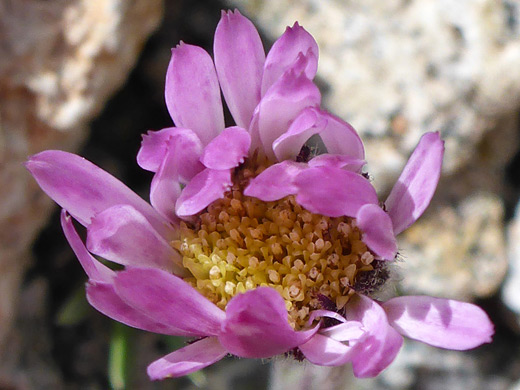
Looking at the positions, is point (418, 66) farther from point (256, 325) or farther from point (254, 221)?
point (256, 325)

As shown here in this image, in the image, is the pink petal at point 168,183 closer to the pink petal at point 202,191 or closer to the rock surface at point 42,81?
the pink petal at point 202,191

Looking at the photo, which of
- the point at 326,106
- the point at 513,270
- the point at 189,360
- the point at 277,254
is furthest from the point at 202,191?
the point at 513,270

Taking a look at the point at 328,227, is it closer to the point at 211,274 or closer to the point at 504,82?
the point at 211,274

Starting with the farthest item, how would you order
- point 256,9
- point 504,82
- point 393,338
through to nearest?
point 256,9
point 504,82
point 393,338

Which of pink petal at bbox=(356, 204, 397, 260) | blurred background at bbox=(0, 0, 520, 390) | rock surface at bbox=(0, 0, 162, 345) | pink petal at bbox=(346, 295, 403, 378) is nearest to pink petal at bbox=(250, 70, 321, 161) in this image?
pink petal at bbox=(356, 204, 397, 260)

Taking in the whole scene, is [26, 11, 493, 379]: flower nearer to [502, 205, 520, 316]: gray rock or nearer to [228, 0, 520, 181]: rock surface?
[228, 0, 520, 181]: rock surface

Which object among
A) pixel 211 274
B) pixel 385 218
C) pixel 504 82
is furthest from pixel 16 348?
pixel 504 82
